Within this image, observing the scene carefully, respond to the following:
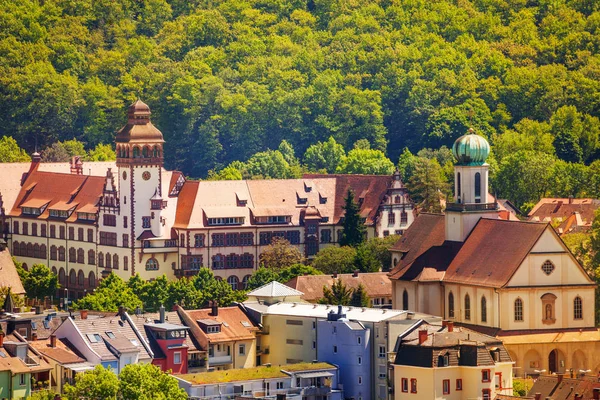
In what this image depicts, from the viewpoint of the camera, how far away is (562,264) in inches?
5896

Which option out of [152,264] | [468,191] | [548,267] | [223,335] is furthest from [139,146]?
[223,335]

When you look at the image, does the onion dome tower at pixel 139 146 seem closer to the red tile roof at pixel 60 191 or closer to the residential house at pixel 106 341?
the red tile roof at pixel 60 191

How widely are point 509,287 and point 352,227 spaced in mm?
36477

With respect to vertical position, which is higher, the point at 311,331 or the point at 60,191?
the point at 60,191

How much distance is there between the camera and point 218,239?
18212 centimetres

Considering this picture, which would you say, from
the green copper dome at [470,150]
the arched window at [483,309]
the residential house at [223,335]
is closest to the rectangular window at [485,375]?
the residential house at [223,335]

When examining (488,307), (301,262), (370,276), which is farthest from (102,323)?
(301,262)

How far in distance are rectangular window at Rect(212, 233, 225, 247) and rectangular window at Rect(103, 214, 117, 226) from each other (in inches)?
247

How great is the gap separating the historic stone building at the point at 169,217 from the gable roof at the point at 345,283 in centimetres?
1631

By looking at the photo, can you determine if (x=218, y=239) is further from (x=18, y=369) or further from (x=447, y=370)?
(x=18, y=369)

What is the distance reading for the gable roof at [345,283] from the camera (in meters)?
162

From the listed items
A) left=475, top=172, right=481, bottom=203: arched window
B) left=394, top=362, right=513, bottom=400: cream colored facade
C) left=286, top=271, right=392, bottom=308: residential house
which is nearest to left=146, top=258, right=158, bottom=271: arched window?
left=286, top=271, right=392, bottom=308: residential house

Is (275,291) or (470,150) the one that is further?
(470,150)

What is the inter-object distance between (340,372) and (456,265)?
16.4 metres
